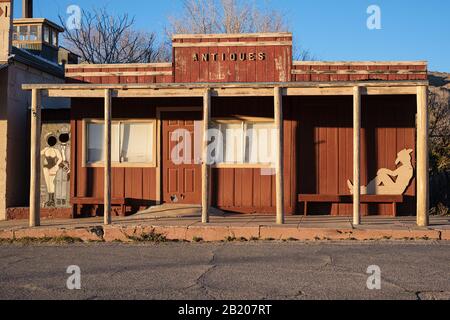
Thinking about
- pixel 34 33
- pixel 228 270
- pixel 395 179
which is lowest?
pixel 228 270

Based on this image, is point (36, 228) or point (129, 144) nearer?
point (36, 228)

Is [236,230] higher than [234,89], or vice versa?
[234,89]

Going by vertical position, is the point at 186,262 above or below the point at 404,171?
below

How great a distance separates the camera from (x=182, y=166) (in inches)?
543

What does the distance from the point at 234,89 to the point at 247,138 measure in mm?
2305

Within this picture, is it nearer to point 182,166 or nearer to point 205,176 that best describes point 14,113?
point 182,166

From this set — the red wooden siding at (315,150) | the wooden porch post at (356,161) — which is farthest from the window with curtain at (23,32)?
the wooden porch post at (356,161)

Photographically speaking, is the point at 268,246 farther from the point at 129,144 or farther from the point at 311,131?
the point at 129,144

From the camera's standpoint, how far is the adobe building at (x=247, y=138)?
13250mm

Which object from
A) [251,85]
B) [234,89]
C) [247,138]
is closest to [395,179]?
[247,138]

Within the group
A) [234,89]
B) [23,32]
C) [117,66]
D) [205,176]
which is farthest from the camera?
[23,32]

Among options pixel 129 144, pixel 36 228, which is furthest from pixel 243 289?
pixel 129 144

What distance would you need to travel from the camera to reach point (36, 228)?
37.2 ft

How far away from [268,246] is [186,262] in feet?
6.29
